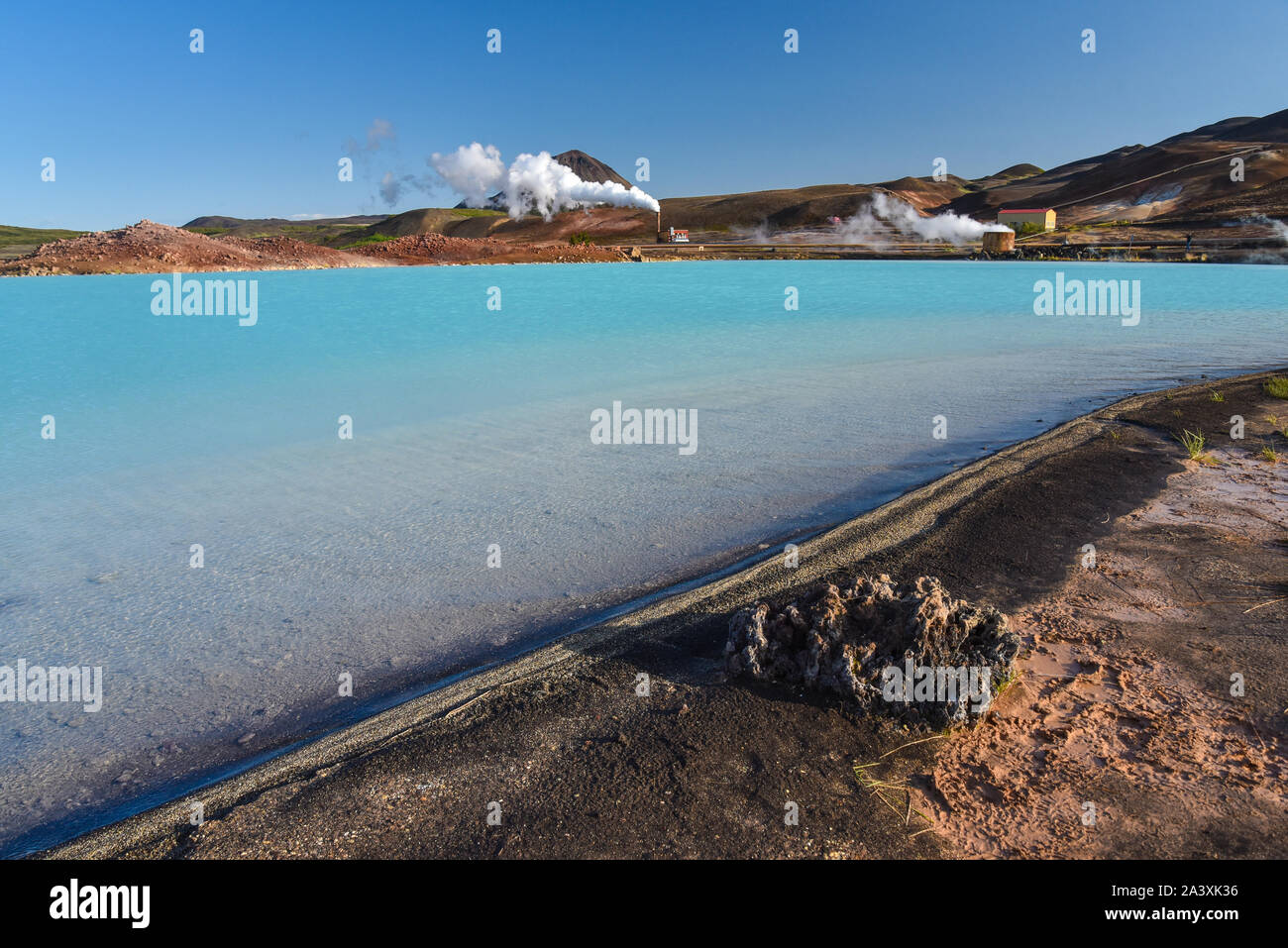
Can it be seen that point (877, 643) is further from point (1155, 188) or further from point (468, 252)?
point (1155, 188)

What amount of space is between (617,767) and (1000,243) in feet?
237

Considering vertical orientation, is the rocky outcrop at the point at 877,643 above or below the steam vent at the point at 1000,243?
below

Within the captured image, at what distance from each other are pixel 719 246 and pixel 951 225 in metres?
25.5

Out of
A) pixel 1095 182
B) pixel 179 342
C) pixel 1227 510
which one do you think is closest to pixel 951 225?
pixel 1095 182

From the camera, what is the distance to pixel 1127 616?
445 cm

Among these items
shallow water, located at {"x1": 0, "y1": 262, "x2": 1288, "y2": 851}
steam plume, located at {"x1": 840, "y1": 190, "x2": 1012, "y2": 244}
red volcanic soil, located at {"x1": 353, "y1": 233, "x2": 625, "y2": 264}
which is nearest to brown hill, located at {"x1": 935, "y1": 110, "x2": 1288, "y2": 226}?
steam plume, located at {"x1": 840, "y1": 190, "x2": 1012, "y2": 244}

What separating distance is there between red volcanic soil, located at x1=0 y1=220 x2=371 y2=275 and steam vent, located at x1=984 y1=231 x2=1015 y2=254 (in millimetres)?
58945

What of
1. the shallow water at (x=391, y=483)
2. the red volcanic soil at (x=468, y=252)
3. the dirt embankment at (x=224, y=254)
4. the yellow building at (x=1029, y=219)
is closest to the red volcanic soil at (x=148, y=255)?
the dirt embankment at (x=224, y=254)

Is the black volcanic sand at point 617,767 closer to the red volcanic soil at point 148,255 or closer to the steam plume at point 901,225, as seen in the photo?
the red volcanic soil at point 148,255

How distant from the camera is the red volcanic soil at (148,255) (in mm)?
57562

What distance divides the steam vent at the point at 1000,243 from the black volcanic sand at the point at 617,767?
67984 mm

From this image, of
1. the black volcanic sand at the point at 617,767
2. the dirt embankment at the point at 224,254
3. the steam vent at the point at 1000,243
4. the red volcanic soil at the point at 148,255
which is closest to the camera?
the black volcanic sand at the point at 617,767

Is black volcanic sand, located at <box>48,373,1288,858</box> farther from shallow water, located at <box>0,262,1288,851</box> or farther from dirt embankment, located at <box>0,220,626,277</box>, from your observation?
dirt embankment, located at <box>0,220,626,277</box>

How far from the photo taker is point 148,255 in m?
58.4
